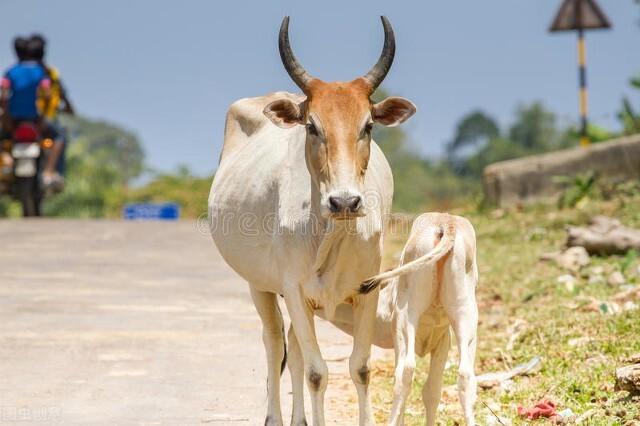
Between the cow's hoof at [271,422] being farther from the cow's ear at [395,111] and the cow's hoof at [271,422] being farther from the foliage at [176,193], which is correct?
the foliage at [176,193]

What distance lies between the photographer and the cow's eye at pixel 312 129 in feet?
17.8

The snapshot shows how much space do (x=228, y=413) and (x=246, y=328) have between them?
8.86 feet

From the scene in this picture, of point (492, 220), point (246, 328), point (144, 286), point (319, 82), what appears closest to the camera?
point (319, 82)

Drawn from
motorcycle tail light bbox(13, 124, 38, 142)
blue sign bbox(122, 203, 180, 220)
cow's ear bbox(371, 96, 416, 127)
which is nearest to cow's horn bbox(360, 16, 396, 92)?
cow's ear bbox(371, 96, 416, 127)

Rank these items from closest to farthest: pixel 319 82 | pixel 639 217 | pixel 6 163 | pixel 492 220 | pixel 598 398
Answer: pixel 319 82 → pixel 598 398 → pixel 639 217 → pixel 492 220 → pixel 6 163

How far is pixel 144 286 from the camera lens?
11359 mm

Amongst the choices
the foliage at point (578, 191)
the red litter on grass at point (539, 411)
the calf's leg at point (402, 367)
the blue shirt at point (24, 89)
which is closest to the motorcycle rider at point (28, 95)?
the blue shirt at point (24, 89)

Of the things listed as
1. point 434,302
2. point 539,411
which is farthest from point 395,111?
point 539,411

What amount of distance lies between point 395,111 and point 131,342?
353 cm

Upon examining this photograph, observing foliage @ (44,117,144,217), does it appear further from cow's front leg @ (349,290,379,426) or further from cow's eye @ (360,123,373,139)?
cow's eye @ (360,123,373,139)

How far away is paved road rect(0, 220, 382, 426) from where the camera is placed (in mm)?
6617

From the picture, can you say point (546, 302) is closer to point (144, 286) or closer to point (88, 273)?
point (144, 286)

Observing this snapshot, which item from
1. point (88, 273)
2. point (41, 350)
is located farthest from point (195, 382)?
point (88, 273)

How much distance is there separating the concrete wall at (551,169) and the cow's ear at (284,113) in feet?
38.5
